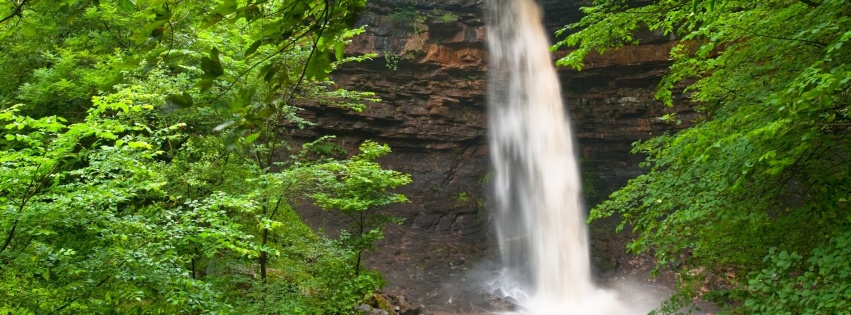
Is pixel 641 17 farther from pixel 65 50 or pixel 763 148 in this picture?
pixel 65 50

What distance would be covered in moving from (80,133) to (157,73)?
2.84 metres

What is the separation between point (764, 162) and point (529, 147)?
1340 cm

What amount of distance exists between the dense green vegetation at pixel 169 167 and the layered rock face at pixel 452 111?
7.24m

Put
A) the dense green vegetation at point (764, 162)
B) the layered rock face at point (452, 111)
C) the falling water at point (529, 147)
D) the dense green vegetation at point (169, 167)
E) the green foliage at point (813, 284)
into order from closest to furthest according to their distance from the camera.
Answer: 1. the dense green vegetation at point (169, 167)
2. the green foliage at point (813, 284)
3. the dense green vegetation at point (764, 162)
4. the falling water at point (529, 147)
5. the layered rock face at point (452, 111)

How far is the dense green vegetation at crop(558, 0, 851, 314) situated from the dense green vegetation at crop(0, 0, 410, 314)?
2433 millimetres

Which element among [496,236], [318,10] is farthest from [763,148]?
[496,236]

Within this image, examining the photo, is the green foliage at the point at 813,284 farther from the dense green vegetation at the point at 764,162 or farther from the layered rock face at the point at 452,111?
the layered rock face at the point at 452,111

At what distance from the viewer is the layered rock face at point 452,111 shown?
15875mm

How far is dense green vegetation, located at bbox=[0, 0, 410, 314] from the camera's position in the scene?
52.0 inches

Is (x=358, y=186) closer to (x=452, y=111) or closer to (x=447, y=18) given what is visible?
(x=447, y=18)

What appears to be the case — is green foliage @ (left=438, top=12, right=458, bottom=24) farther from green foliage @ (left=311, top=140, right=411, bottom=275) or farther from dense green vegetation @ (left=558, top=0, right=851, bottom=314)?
dense green vegetation @ (left=558, top=0, right=851, bottom=314)

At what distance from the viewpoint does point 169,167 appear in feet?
20.3

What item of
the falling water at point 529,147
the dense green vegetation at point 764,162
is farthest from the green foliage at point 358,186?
the falling water at point 529,147

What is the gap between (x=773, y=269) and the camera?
301 centimetres
